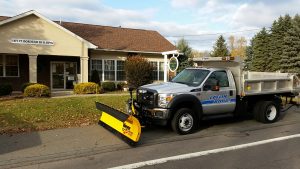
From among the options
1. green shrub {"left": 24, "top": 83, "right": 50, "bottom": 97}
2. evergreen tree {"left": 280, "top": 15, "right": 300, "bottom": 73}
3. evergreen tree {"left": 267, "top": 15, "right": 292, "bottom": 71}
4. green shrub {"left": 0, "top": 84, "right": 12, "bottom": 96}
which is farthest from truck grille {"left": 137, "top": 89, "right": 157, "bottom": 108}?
evergreen tree {"left": 267, "top": 15, "right": 292, "bottom": 71}

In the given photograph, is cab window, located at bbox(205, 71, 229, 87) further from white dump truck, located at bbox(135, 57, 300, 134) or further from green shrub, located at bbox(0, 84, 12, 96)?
green shrub, located at bbox(0, 84, 12, 96)

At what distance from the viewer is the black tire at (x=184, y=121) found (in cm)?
889

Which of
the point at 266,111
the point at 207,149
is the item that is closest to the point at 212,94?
the point at 207,149

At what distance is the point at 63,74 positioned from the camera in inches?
917

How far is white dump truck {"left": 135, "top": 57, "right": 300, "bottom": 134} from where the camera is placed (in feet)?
29.3

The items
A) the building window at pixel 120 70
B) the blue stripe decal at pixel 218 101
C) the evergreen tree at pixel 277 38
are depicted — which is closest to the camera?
the blue stripe decal at pixel 218 101

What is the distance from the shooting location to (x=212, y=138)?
8.79 meters

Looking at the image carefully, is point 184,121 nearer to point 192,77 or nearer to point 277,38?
point 192,77

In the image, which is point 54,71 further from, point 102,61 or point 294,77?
point 294,77

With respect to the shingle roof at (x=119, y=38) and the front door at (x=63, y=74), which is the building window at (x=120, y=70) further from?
the front door at (x=63, y=74)

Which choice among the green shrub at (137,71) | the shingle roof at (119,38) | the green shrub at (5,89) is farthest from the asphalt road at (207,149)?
the shingle roof at (119,38)

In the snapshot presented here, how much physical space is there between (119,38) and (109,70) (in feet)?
11.3

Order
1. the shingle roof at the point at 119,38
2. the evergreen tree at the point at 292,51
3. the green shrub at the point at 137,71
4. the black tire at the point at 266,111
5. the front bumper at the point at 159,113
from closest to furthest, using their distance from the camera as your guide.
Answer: the front bumper at the point at 159,113 → the black tire at the point at 266,111 → the green shrub at the point at 137,71 → the shingle roof at the point at 119,38 → the evergreen tree at the point at 292,51

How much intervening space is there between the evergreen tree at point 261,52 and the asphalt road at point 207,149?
42678 millimetres
